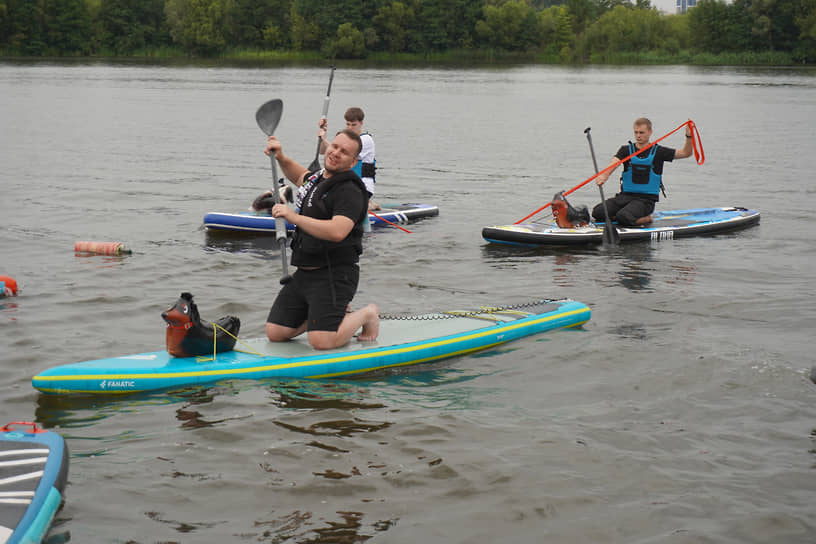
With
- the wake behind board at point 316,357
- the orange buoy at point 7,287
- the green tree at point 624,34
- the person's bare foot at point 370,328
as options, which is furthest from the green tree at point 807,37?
the orange buoy at point 7,287

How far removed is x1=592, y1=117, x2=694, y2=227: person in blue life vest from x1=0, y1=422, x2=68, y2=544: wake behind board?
8112 mm

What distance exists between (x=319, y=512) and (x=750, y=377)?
3673 millimetres

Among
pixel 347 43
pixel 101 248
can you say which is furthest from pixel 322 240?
pixel 347 43

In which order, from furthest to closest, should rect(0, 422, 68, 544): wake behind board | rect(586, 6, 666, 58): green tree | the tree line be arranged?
1. rect(586, 6, 666, 58): green tree
2. the tree line
3. rect(0, 422, 68, 544): wake behind board

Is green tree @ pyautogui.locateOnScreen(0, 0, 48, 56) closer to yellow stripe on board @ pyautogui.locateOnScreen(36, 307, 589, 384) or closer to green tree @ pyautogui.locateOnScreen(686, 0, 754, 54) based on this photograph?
green tree @ pyautogui.locateOnScreen(686, 0, 754, 54)

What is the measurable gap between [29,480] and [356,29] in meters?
93.1

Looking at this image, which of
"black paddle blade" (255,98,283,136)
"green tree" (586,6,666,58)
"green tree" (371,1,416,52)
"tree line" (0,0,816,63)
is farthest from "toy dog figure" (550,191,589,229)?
"green tree" (371,1,416,52)

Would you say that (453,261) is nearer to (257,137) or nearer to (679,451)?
(679,451)

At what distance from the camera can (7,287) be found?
819 cm

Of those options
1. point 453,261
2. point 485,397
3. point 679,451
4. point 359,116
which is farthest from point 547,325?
point 359,116

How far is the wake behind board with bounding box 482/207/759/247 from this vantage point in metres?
11.2

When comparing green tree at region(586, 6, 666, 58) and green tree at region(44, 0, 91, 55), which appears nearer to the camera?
green tree at region(44, 0, 91, 55)

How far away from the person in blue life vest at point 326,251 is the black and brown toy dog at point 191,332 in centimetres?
34

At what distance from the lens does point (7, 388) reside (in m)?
5.95
